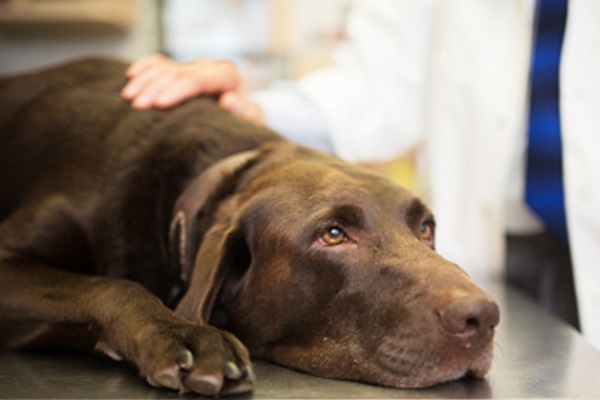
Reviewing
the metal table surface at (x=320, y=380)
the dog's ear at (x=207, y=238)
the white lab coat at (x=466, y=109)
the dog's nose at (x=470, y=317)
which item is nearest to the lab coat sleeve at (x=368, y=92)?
the white lab coat at (x=466, y=109)

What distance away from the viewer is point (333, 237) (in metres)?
1.24

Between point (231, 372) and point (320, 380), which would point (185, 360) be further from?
point (320, 380)

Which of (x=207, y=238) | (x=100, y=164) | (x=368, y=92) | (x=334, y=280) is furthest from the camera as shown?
(x=368, y=92)

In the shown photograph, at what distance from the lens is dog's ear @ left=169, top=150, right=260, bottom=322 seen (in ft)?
4.01

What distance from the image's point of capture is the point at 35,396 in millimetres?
930

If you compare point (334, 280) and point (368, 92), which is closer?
point (334, 280)

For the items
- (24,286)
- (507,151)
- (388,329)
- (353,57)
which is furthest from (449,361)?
(353,57)

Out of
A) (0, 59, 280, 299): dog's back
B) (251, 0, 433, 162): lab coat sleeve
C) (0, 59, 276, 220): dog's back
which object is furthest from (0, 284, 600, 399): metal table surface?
(251, 0, 433, 162): lab coat sleeve

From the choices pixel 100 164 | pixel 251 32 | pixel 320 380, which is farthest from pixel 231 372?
pixel 251 32

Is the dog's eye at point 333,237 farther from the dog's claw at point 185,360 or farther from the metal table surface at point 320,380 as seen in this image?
the dog's claw at point 185,360

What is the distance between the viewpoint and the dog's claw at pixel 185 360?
954 mm

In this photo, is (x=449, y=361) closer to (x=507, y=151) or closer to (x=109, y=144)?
(x=109, y=144)

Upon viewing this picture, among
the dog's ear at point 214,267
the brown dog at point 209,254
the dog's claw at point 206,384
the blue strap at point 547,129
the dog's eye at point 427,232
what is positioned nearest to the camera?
the dog's claw at point 206,384

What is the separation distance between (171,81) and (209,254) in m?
0.61
